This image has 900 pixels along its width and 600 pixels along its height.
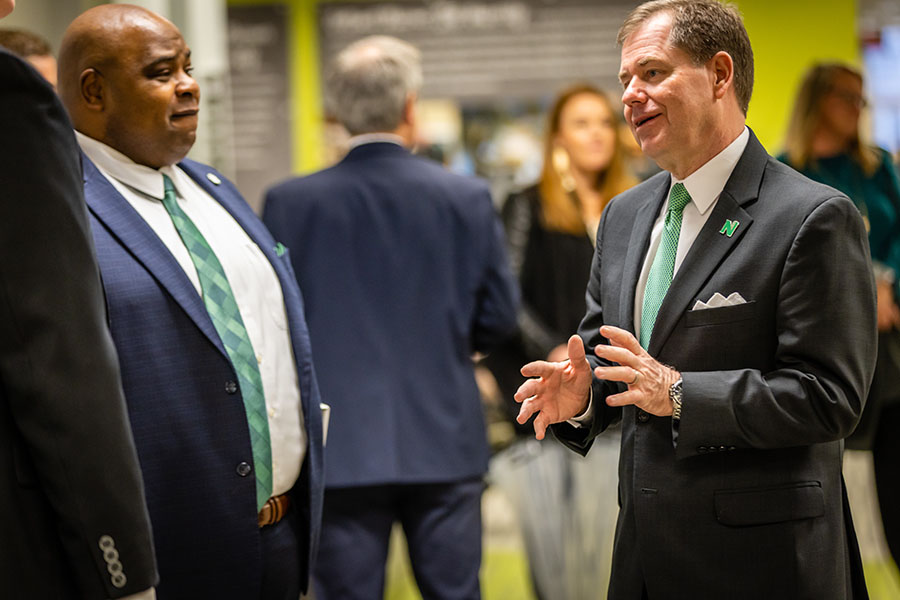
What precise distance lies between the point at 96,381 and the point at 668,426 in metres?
0.92

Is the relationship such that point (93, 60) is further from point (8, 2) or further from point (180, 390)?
point (180, 390)

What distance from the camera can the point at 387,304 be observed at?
9.89 ft

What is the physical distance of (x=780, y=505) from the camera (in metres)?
1.72

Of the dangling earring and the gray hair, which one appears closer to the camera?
the gray hair

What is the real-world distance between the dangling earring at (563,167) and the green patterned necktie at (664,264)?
1919mm

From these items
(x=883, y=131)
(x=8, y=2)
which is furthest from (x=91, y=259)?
(x=883, y=131)

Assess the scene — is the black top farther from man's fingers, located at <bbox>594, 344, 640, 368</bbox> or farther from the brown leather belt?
man's fingers, located at <bbox>594, 344, 640, 368</bbox>

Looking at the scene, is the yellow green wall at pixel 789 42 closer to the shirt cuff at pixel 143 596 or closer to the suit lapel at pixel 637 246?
the suit lapel at pixel 637 246

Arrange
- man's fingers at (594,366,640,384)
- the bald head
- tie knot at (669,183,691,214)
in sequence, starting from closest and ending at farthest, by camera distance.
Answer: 1. man's fingers at (594,366,640,384)
2. tie knot at (669,183,691,214)
3. the bald head

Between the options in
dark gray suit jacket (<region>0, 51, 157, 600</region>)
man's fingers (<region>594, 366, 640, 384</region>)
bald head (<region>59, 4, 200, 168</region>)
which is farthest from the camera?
bald head (<region>59, 4, 200, 168</region>)

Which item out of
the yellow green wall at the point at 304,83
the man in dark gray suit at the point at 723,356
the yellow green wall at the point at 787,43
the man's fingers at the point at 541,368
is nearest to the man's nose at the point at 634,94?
the man in dark gray suit at the point at 723,356

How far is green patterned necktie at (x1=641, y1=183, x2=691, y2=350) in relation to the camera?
1836mm

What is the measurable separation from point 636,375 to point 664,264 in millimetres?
283

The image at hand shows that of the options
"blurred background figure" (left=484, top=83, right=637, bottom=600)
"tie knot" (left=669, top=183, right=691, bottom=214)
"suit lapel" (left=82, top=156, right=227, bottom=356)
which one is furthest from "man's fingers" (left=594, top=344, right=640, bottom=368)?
"blurred background figure" (left=484, top=83, right=637, bottom=600)
